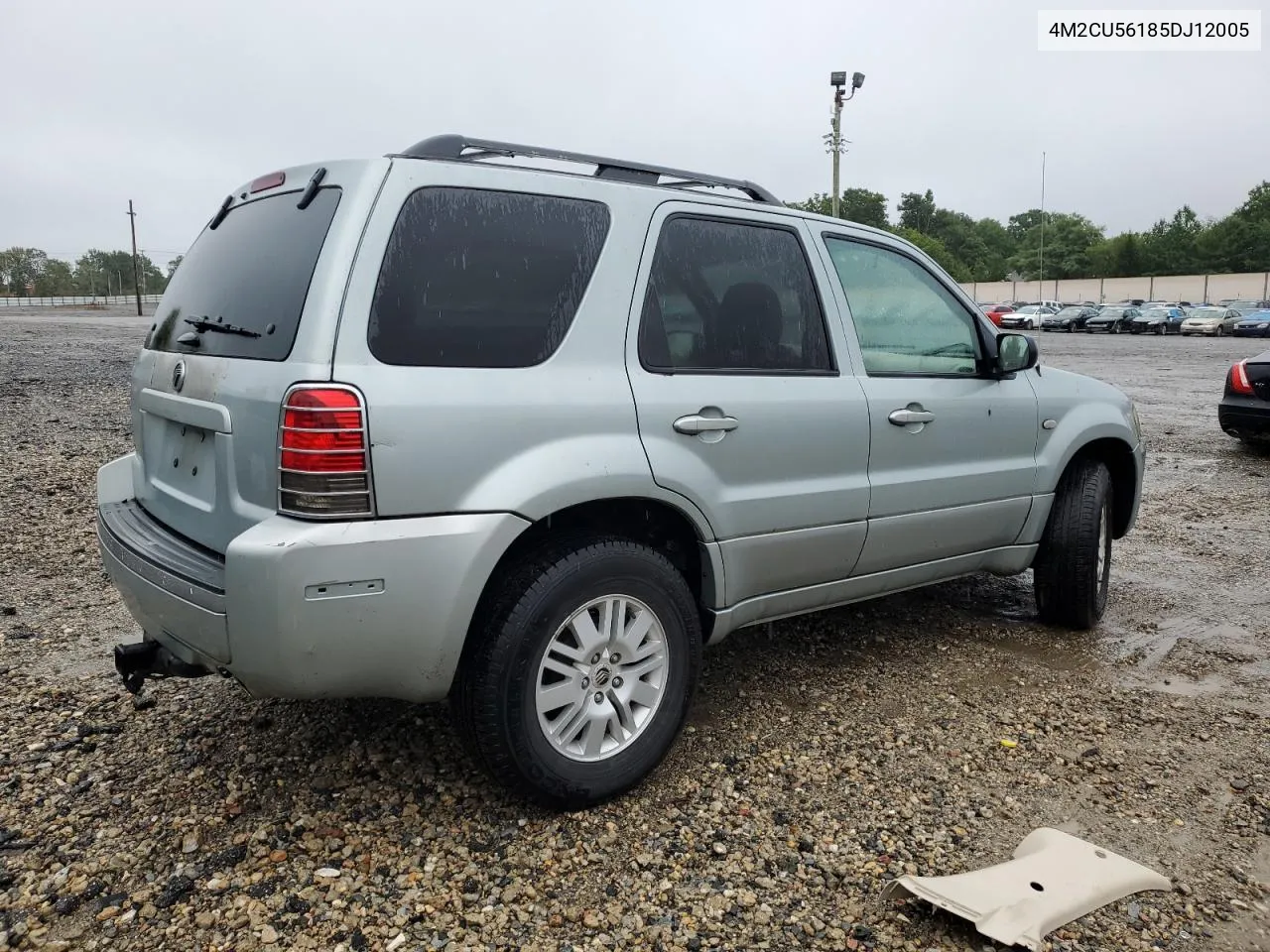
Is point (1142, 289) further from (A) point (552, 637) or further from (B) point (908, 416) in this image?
(A) point (552, 637)

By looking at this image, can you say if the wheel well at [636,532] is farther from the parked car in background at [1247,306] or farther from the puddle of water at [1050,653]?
the parked car in background at [1247,306]

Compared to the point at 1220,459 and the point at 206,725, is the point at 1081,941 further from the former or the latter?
the point at 1220,459

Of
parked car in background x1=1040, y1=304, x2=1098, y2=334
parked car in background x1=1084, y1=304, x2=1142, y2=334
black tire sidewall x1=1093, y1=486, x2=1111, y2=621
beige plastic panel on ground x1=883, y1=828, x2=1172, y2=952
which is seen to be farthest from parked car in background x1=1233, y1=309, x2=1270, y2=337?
beige plastic panel on ground x1=883, y1=828, x2=1172, y2=952

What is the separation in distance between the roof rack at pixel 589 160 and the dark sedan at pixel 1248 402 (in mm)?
7982

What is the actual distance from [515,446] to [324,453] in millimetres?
507

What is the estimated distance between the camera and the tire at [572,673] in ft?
8.66

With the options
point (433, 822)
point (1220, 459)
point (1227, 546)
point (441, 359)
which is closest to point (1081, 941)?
point (433, 822)

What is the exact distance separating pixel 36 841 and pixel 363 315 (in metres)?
1.76

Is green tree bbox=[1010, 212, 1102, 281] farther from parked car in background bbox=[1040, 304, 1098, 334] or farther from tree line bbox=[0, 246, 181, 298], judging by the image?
tree line bbox=[0, 246, 181, 298]

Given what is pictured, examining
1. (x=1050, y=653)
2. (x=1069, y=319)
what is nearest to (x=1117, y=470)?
(x=1050, y=653)

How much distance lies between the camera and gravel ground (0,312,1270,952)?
2.41 m

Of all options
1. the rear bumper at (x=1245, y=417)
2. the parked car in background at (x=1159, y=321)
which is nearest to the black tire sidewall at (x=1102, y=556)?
the rear bumper at (x=1245, y=417)

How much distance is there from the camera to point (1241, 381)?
380 inches

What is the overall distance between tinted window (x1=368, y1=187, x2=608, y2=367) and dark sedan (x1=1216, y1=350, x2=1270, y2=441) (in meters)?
8.92
